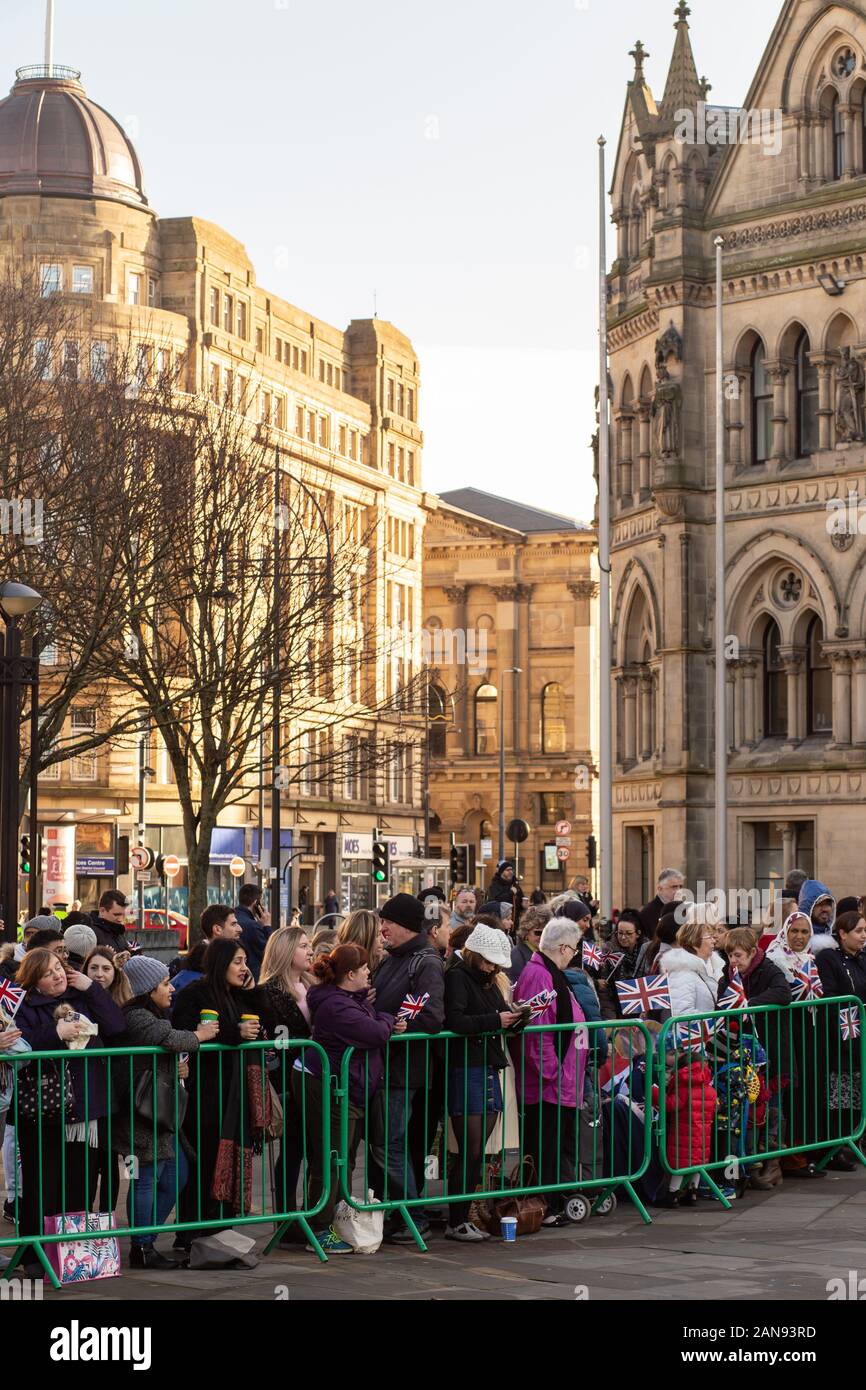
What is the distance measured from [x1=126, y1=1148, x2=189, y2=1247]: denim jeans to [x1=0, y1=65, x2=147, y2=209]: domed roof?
68022 millimetres

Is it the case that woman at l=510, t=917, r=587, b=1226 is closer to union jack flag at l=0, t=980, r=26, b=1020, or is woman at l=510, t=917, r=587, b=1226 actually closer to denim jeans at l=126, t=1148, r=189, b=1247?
denim jeans at l=126, t=1148, r=189, b=1247

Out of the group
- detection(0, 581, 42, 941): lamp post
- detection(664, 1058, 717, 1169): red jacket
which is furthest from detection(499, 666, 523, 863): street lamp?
detection(664, 1058, 717, 1169): red jacket

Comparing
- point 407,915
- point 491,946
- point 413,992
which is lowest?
point 413,992

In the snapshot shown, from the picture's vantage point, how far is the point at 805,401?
44.9 m

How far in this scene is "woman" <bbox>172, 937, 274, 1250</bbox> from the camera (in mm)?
12211

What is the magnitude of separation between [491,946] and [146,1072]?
7.42 ft

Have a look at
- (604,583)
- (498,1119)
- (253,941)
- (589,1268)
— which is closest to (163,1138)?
(498,1119)

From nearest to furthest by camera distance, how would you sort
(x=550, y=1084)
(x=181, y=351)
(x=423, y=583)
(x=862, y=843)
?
(x=550, y=1084) < (x=862, y=843) < (x=181, y=351) < (x=423, y=583)

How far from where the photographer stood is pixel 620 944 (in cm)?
1891

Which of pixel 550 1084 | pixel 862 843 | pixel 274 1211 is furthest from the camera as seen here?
pixel 862 843

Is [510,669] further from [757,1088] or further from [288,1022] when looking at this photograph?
[288,1022]

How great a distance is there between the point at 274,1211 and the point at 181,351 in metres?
67.1
